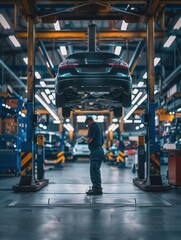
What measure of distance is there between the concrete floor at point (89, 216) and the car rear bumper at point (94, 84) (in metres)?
2.01

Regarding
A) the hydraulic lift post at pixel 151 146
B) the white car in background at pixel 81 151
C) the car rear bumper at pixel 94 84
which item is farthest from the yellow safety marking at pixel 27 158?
the white car in background at pixel 81 151

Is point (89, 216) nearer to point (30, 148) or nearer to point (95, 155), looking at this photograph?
point (95, 155)

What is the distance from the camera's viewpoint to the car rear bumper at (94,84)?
7.46 metres

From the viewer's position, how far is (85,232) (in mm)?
4168

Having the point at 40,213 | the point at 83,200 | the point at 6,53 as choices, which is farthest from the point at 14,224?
the point at 6,53

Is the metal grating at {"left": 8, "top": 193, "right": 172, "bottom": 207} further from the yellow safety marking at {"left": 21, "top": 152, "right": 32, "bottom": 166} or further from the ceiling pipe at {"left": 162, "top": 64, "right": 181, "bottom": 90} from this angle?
the ceiling pipe at {"left": 162, "top": 64, "right": 181, "bottom": 90}

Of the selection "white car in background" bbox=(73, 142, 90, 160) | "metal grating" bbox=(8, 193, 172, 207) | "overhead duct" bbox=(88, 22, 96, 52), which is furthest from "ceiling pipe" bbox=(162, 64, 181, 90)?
"metal grating" bbox=(8, 193, 172, 207)

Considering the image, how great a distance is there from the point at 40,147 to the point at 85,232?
6.07m

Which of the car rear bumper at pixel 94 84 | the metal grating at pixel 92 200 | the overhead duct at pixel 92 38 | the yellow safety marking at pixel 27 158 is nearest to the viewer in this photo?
the metal grating at pixel 92 200

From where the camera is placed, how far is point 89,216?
514cm

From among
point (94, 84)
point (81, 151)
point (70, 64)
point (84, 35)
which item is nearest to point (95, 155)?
point (94, 84)

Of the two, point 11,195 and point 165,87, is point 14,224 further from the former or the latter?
point 165,87

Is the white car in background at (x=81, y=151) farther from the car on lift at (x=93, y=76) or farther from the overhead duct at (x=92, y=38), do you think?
the car on lift at (x=93, y=76)

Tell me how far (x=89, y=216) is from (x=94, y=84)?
3.03m
